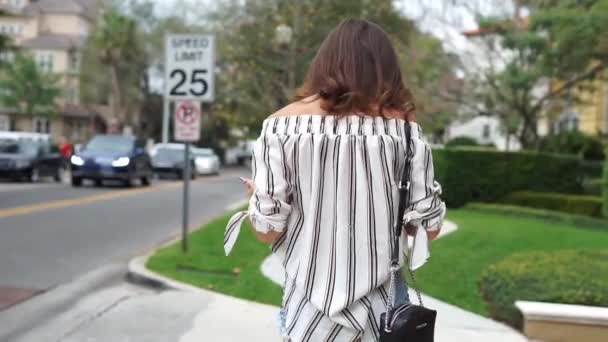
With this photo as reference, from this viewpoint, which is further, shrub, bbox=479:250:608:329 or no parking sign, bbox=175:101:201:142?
no parking sign, bbox=175:101:201:142

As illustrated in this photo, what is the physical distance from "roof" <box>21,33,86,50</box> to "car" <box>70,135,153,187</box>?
137 ft

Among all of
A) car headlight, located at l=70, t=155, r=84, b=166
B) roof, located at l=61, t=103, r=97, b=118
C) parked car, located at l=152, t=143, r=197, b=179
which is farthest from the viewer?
roof, located at l=61, t=103, r=97, b=118

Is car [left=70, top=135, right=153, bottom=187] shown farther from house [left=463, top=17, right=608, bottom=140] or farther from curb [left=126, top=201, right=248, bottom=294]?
curb [left=126, top=201, right=248, bottom=294]

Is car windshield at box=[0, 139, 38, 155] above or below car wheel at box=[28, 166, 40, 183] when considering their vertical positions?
above

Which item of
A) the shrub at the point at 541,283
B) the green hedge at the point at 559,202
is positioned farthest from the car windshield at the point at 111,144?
the shrub at the point at 541,283

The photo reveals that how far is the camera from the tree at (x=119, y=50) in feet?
155

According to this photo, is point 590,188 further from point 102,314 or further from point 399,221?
point 399,221

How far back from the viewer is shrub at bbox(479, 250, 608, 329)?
579cm

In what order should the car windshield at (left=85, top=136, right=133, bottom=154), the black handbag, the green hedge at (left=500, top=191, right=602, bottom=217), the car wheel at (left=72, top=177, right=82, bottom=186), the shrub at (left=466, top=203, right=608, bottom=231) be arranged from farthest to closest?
1. the car windshield at (left=85, top=136, right=133, bottom=154)
2. the car wheel at (left=72, top=177, right=82, bottom=186)
3. the green hedge at (left=500, top=191, right=602, bottom=217)
4. the shrub at (left=466, top=203, right=608, bottom=231)
5. the black handbag

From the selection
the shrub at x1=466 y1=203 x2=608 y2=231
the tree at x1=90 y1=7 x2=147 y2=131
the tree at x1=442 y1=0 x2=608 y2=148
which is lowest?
the shrub at x1=466 y1=203 x2=608 y2=231

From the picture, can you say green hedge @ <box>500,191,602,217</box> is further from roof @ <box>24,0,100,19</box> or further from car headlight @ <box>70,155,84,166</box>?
roof @ <box>24,0,100,19</box>

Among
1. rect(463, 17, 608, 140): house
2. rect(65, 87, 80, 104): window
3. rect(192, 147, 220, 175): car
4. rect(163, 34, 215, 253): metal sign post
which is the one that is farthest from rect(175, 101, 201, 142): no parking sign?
rect(65, 87, 80, 104): window

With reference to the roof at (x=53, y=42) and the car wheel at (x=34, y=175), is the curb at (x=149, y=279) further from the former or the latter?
the roof at (x=53, y=42)

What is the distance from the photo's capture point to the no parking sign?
9.80 m
